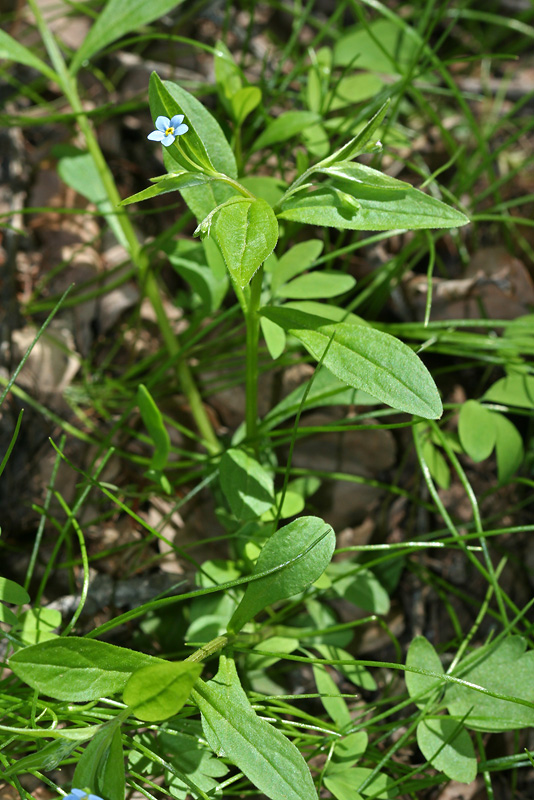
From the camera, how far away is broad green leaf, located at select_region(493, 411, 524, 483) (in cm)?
170

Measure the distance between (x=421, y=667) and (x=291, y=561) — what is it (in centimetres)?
50

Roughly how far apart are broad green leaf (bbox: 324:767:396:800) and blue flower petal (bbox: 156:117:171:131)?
50.5 inches

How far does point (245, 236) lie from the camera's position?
114 cm

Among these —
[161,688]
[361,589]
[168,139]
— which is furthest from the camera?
[361,589]

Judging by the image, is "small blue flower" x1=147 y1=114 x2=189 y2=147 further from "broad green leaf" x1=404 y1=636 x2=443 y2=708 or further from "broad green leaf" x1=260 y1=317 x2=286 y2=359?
"broad green leaf" x1=404 y1=636 x2=443 y2=708

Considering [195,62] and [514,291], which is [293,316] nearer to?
[514,291]

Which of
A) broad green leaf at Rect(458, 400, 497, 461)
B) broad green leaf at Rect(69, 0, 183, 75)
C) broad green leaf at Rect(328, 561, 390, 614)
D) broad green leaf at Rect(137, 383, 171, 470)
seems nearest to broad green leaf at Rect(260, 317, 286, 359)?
broad green leaf at Rect(137, 383, 171, 470)

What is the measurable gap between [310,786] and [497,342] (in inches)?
47.9

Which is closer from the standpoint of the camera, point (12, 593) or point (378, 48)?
point (12, 593)

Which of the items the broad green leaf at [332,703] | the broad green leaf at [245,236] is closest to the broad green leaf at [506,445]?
the broad green leaf at [332,703]

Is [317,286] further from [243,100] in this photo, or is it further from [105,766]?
[105,766]

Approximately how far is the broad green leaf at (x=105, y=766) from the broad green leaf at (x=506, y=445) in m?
1.12

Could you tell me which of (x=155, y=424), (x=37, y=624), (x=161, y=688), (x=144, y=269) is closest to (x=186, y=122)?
(x=155, y=424)

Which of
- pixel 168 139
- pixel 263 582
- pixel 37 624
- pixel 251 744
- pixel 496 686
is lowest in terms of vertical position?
pixel 37 624
